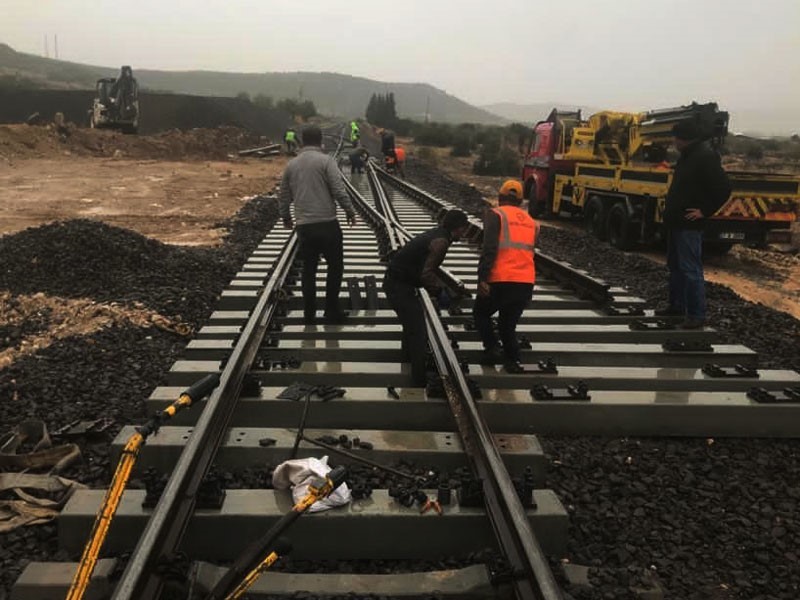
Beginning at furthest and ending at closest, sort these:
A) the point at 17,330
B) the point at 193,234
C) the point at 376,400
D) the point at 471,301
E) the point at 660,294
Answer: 1. the point at 193,234
2. the point at 660,294
3. the point at 471,301
4. the point at 17,330
5. the point at 376,400

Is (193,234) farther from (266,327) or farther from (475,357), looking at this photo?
(475,357)

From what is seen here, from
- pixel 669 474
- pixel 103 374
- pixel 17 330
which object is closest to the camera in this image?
pixel 669 474

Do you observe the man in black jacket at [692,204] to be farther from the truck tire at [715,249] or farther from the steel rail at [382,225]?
the truck tire at [715,249]

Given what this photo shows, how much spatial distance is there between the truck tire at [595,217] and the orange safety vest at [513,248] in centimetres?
939

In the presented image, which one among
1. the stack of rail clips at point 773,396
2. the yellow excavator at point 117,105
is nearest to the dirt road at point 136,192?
the yellow excavator at point 117,105

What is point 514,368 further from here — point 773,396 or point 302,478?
→ point 302,478

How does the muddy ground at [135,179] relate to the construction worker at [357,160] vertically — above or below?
below

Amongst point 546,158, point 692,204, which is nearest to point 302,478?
point 692,204

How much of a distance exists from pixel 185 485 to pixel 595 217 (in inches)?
484

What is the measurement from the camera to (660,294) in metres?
7.85

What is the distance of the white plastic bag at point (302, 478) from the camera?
10.4 feet

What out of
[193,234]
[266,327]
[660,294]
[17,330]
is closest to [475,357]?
[266,327]

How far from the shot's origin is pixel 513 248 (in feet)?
16.1

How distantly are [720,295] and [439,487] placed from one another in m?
6.35
